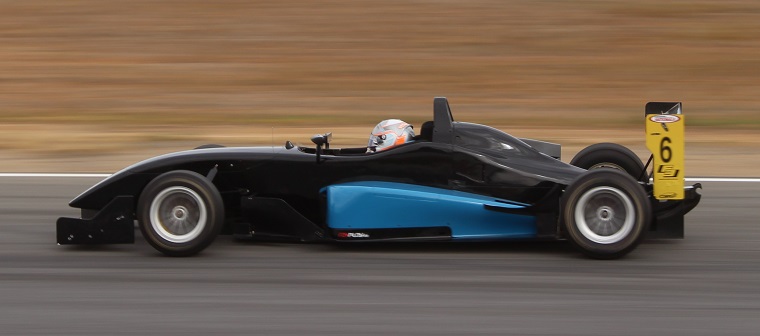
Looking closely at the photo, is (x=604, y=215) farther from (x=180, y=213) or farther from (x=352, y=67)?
(x=352, y=67)

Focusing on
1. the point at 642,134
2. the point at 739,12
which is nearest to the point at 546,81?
the point at 642,134

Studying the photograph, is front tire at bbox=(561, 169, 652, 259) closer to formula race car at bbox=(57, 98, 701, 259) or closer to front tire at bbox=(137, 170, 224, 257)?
formula race car at bbox=(57, 98, 701, 259)

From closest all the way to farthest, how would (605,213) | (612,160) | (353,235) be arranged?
(605,213)
(353,235)
(612,160)

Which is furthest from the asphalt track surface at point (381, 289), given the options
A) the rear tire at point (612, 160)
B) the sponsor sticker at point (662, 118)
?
the sponsor sticker at point (662, 118)

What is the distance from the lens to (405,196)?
22.0 feet

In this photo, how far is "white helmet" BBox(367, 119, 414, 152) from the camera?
7.16 m

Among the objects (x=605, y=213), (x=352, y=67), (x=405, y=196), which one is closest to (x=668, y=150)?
(x=605, y=213)

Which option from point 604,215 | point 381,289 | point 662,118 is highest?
point 662,118

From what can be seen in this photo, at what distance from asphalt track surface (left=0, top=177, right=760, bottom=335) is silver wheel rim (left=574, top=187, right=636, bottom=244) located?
18cm

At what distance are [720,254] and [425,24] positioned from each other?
12.7m

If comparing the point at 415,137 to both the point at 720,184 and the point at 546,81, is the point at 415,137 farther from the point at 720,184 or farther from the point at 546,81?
the point at 546,81

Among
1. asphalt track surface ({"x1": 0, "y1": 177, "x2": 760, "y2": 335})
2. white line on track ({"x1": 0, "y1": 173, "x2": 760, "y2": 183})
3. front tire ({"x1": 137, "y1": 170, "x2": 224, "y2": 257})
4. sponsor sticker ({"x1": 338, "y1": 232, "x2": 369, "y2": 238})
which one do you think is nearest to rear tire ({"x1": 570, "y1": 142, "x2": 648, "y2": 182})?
asphalt track surface ({"x1": 0, "y1": 177, "x2": 760, "y2": 335})

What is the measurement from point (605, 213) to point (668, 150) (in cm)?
58

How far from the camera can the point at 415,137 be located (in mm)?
7180
